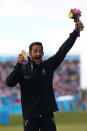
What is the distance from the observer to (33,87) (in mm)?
7453

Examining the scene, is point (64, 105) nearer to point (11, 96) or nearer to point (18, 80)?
point (11, 96)

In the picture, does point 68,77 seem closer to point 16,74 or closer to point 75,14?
point 75,14

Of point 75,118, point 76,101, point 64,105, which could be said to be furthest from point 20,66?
point 76,101

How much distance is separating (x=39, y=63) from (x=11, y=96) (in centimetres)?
3489

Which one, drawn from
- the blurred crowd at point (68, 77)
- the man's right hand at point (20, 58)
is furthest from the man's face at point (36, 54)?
the blurred crowd at point (68, 77)

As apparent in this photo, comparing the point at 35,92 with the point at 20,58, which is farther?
the point at 35,92

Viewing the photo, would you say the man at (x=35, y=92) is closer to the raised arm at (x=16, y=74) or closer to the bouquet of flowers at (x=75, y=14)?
the raised arm at (x=16, y=74)

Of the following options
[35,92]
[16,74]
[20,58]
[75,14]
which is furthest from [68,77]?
[20,58]

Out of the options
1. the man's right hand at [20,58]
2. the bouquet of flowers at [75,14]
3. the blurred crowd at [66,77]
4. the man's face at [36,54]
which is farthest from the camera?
the blurred crowd at [66,77]

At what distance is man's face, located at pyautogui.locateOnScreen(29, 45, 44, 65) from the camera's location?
24.3ft

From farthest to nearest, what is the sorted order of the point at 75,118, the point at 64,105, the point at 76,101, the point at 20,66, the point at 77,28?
the point at 76,101 < the point at 64,105 < the point at 75,118 < the point at 77,28 < the point at 20,66

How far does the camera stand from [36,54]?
741 cm

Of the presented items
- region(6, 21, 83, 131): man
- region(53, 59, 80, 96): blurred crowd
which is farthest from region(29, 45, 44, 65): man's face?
region(53, 59, 80, 96): blurred crowd

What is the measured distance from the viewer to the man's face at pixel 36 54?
24.3ft
